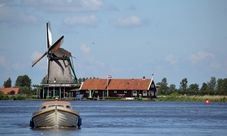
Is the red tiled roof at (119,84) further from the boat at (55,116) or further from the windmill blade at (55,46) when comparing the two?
the boat at (55,116)

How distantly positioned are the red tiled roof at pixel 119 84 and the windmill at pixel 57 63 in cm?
523

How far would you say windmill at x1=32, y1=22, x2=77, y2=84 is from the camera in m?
111

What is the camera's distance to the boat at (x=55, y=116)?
39.8 meters

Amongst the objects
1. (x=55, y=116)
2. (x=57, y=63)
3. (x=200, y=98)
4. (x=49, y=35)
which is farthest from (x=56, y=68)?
(x=55, y=116)

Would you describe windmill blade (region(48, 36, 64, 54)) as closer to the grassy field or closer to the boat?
the grassy field

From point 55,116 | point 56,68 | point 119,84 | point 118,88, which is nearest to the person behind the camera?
point 55,116

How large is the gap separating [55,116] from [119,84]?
75.5 metres

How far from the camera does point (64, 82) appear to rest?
111 m

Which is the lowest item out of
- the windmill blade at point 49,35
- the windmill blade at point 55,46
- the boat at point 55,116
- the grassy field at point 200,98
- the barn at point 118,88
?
the boat at point 55,116

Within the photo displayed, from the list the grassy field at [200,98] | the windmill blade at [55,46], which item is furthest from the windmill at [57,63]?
the grassy field at [200,98]

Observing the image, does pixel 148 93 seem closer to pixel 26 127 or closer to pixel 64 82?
pixel 64 82

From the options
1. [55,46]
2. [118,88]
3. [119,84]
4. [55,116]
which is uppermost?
[55,46]

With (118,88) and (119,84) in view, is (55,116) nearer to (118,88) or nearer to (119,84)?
(118,88)

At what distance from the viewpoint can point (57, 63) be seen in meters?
111
